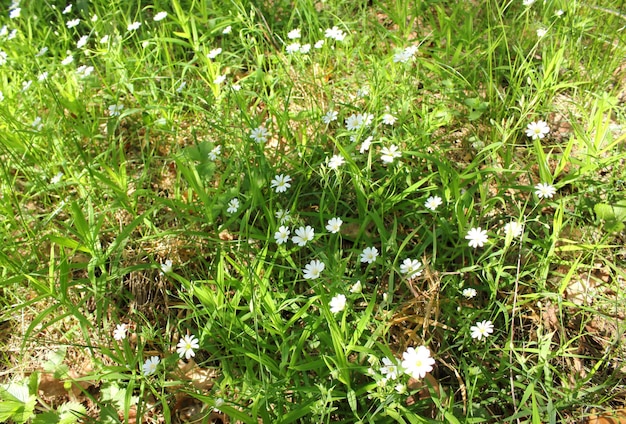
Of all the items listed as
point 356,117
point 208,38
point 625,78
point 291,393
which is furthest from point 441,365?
point 208,38

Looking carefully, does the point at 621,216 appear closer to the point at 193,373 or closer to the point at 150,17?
the point at 193,373

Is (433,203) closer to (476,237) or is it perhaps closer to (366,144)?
(476,237)

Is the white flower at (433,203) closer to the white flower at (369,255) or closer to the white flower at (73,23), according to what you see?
the white flower at (369,255)

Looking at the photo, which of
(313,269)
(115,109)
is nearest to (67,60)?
(115,109)

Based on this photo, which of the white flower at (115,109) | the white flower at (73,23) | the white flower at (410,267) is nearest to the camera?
the white flower at (410,267)

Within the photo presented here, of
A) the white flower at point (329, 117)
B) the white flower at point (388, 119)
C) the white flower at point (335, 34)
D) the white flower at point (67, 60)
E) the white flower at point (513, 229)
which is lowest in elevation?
the white flower at point (513, 229)

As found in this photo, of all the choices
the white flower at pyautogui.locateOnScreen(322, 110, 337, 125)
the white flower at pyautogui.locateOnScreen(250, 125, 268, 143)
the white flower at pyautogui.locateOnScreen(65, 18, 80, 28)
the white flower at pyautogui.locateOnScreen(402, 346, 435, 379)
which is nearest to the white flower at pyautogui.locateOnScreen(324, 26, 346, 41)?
the white flower at pyautogui.locateOnScreen(322, 110, 337, 125)

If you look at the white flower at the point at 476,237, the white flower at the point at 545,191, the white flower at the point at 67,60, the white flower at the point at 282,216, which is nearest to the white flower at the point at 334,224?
the white flower at the point at 282,216
